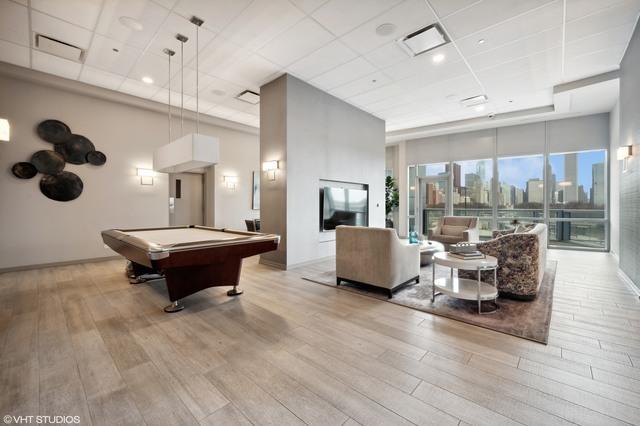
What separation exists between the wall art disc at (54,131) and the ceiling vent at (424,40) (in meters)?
6.14

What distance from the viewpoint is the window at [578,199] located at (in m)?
6.70

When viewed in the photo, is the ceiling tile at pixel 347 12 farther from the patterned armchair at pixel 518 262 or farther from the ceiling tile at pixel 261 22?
the patterned armchair at pixel 518 262

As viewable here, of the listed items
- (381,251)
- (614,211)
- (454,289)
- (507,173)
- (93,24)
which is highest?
(93,24)

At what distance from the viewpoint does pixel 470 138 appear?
27.5 feet

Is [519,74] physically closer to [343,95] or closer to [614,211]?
[343,95]

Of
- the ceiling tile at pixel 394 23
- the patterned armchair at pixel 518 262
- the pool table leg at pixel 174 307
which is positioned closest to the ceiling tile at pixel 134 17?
the ceiling tile at pixel 394 23

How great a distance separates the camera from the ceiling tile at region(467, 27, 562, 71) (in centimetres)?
368

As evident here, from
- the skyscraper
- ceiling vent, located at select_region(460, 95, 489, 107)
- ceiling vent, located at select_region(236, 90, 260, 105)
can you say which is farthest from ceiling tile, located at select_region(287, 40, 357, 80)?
the skyscraper

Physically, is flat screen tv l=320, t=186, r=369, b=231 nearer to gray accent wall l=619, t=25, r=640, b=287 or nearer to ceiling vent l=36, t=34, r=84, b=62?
gray accent wall l=619, t=25, r=640, b=287

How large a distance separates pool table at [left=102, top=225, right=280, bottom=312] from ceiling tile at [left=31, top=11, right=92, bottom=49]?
9.02 feet

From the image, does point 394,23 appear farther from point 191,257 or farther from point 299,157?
point 191,257

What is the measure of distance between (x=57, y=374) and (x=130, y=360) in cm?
42

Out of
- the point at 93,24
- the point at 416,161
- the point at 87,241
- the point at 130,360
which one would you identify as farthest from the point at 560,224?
the point at 87,241

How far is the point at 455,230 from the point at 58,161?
8.36 metres
